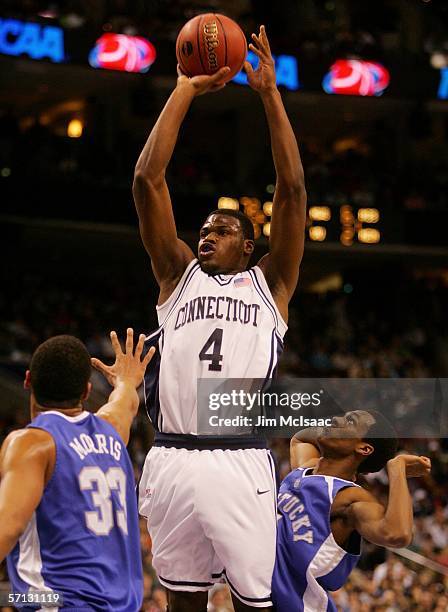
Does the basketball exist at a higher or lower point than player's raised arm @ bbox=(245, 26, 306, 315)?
higher

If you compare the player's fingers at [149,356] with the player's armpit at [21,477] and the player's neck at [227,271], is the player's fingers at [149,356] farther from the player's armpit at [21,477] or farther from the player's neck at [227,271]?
the player's armpit at [21,477]

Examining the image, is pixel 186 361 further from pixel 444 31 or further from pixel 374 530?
pixel 444 31

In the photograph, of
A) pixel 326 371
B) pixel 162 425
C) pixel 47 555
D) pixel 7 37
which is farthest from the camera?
pixel 7 37

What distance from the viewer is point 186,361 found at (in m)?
4.45

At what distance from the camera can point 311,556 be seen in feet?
14.7

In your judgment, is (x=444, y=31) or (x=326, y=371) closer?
(x=326, y=371)

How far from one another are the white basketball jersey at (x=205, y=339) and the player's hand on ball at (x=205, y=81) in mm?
825

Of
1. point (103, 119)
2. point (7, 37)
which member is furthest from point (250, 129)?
point (7, 37)

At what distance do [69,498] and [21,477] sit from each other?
0.22 metres

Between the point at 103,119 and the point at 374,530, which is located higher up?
the point at 103,119

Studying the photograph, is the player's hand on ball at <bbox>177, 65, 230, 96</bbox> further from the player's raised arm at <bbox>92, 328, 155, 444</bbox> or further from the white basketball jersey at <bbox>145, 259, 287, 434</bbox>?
the player's raised arm at <bbox>92, 328, 155, 444</bbox>

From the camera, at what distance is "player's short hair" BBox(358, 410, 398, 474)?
470 centimetres

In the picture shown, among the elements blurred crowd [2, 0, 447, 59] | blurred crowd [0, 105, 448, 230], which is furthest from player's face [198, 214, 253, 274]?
blurred crowd [2, 0, 447, 59]

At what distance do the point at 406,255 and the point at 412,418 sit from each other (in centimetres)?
1266
